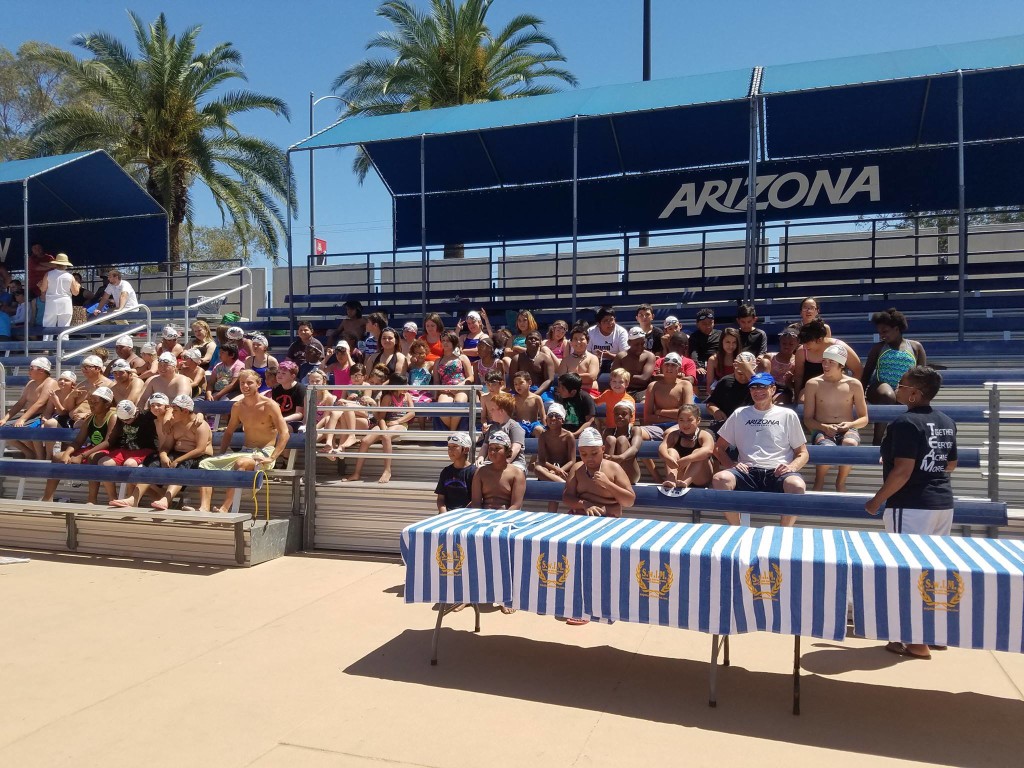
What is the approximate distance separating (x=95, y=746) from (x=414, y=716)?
1.50 metres

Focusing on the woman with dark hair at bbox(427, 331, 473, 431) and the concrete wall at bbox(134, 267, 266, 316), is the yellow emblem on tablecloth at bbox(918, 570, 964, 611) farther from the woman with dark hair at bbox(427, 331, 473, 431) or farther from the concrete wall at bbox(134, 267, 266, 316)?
the concrete wall at bbox(134, 267, 266, 316)

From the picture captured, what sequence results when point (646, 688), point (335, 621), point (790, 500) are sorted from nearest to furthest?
point (646, 688)
point (335, 621)
point (790, 500)

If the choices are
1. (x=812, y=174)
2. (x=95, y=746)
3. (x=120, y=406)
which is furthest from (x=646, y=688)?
(x=812, y=174)

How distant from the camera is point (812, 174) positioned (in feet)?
45.1

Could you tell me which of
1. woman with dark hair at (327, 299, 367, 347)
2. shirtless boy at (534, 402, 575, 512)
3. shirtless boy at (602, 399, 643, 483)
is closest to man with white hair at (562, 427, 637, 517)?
shirtless boy at (602, 399, 643, 483)

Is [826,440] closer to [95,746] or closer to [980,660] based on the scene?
[980,660]

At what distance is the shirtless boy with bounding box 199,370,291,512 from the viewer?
7781mm

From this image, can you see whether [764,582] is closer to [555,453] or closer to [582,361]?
[555,453]

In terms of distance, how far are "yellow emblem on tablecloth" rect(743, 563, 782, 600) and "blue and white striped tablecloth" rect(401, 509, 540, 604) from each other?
1332mm

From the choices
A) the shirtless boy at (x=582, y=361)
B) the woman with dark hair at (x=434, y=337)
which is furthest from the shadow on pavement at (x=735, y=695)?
the woman with dark hair at (x=434, y=337)

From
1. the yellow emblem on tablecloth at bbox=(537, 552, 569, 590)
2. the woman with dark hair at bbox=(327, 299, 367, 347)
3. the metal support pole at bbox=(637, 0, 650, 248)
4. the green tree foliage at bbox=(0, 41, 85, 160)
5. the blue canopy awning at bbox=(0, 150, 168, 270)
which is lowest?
the yellow emblem on tablecloth at bbox=(537, 552, 569, 590)

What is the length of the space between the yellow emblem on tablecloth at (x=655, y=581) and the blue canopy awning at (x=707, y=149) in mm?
7463

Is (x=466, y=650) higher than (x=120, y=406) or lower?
lower

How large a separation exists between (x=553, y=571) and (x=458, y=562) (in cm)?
59
